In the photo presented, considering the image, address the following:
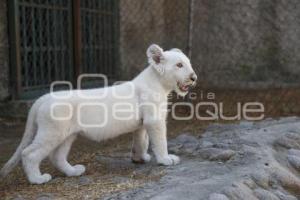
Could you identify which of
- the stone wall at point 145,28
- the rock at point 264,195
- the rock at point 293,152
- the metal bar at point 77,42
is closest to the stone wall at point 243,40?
the stone wall at point 145,28

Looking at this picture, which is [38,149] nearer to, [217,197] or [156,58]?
[156,58]

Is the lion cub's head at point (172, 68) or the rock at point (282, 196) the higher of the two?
the lion cub's head at point (172, 68)

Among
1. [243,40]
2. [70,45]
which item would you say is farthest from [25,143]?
[243,40]

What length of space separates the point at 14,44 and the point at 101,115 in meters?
2.30

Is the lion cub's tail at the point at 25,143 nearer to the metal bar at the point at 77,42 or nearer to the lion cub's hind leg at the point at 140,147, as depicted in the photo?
the lion cub's hind leg at the point at 140,147

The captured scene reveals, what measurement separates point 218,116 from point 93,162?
287 centimetres

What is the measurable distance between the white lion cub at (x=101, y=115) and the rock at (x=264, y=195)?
2.67 ft

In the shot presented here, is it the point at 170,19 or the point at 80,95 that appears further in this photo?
the point at 170,19

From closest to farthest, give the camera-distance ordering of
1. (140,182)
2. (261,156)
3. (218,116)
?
1. (140,182)
2. (261,156)
3. (218,116)

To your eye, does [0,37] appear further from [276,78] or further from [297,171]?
[276,78]

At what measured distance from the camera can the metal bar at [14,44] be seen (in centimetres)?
561

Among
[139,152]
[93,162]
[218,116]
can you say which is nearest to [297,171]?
[139,152]

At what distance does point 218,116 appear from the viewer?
22.3 feet

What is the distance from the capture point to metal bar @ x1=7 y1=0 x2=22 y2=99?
561 cm
